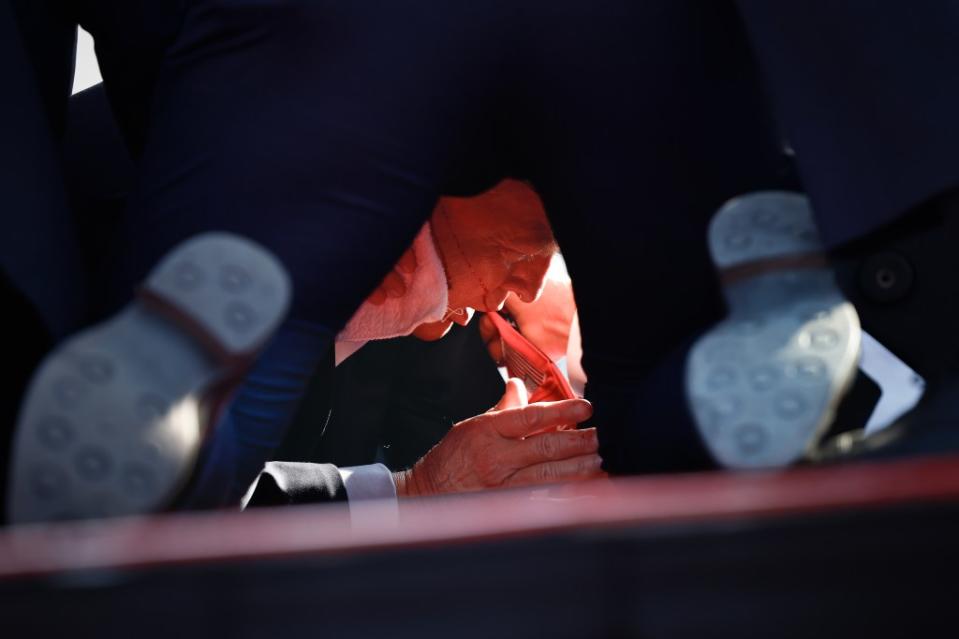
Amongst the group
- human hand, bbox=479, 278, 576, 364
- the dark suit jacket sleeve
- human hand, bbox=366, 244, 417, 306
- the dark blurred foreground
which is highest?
human hand, bbox=366, 244, 417, 306

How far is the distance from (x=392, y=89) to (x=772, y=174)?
30 centimetres

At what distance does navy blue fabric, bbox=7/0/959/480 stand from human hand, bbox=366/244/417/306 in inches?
13.0

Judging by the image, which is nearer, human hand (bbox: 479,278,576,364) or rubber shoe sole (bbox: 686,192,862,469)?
rubber shoe sole (bbox: 686,192,862,469)

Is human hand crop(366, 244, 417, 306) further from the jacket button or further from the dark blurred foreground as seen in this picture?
the dark blurred foreground

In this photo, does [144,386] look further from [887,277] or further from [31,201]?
[887,277]

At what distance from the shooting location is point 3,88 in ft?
2.25

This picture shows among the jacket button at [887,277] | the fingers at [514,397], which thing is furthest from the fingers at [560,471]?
the jacket button at [887,277]

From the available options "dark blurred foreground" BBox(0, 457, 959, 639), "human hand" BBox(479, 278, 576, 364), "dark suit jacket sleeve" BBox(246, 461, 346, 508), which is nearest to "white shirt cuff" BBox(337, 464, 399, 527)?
"dark suit jacket sleeve" BBox(246, 461, 346, 508)

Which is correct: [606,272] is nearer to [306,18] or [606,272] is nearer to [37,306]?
[306,18]

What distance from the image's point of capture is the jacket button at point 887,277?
0.70 m

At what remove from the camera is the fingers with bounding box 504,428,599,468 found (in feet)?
3.75

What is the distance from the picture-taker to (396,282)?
1104 mm

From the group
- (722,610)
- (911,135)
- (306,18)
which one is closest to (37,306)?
(306,18)

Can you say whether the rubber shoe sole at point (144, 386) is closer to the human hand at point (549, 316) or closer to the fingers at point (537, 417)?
the fingers at point (537, 417)
